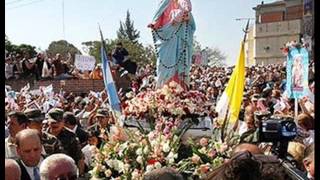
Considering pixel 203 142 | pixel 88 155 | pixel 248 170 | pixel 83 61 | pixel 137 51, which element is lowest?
pixel 88 155

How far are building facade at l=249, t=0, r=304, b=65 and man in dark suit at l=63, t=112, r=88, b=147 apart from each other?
3943 cm

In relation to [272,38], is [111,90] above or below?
below

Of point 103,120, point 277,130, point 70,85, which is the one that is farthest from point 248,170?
point 70,85

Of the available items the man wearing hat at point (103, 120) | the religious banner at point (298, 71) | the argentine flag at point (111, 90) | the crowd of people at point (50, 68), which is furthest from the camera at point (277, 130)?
the crowd of people at point (50, 68)

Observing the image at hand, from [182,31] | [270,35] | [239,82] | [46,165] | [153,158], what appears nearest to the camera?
[46,165]

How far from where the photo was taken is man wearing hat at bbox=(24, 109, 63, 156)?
181 inches

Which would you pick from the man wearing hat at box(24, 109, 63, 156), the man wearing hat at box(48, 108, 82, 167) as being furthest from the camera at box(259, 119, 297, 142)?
the man wearing hat at box(48, 108, 82, 167)

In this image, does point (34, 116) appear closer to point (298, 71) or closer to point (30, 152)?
point (30, 152)

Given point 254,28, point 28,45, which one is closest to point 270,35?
point 254,28

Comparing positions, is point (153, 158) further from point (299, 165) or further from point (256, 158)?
point (256, 158)

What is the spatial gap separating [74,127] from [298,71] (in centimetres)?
270

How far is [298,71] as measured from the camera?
22.4 feet

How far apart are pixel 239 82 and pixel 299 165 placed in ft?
6.06
